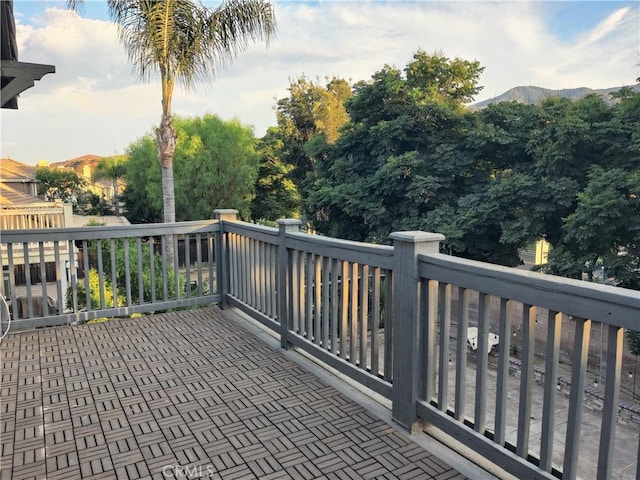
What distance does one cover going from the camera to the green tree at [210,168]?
23.1m

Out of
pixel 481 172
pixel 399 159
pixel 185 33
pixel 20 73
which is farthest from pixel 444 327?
pixel 481 172

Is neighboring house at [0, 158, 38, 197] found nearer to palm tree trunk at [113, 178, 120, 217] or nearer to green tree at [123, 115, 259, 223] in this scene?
green tree at [123, 115, 259, 223]

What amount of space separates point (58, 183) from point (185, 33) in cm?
3346

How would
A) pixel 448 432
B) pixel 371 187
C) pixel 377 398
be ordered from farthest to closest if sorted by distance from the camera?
1. pixel 371 187
2. pixel 377 398
3. pixel 448 432

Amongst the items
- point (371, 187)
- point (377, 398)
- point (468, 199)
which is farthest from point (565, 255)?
point (377, 398)

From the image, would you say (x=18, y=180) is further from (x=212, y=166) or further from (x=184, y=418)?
(x=184, y=418)

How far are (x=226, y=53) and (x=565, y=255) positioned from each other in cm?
1248

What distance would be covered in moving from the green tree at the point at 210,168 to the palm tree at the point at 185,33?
45.4ft

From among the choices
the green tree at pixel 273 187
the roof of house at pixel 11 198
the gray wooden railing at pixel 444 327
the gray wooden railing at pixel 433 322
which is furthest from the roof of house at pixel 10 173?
the gray wooden railing at pixel 444 327

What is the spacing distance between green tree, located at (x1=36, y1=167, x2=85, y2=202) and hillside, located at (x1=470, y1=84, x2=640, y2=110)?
106 ft

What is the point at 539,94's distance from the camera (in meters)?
19.6

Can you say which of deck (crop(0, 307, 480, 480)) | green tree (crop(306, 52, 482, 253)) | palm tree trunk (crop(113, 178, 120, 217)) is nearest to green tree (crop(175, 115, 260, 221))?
green tree (crop(306, 52, 482, 253))

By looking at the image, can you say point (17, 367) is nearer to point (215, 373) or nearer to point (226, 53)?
point (215, 373)

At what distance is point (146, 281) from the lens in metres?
9.13
